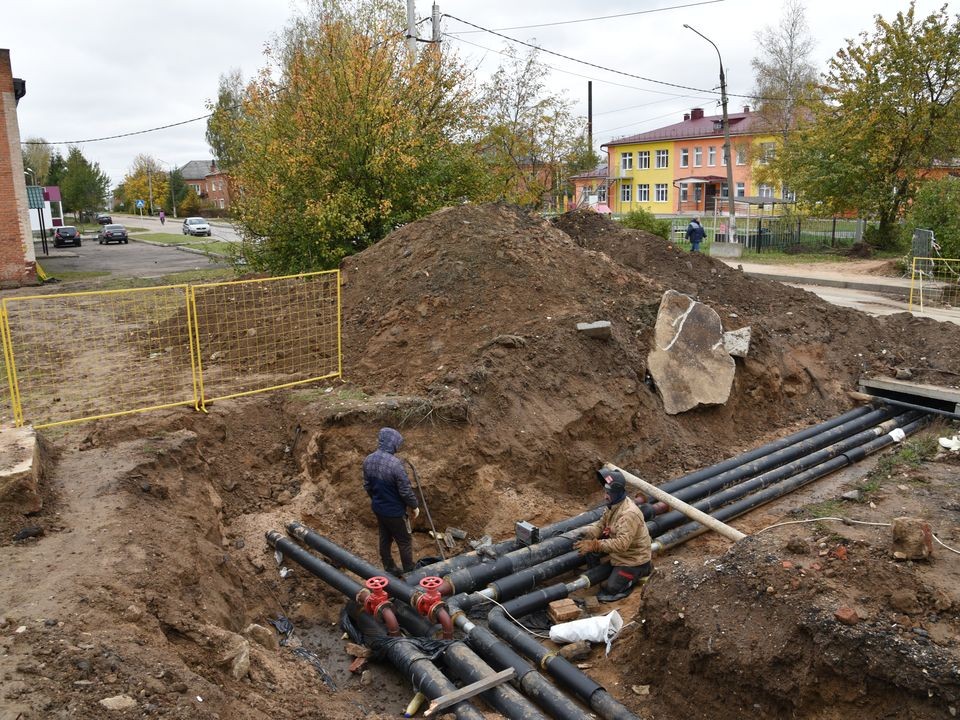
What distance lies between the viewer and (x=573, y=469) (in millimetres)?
9305

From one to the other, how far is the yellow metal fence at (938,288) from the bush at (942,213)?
77 cm

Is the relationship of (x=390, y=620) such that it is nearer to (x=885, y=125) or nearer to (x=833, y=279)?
(x=833, y=279)

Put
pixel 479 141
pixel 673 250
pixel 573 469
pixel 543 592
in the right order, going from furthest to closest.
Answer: pixel 479 141, pixel 673 250, pixel 573 469, pixel 543 592

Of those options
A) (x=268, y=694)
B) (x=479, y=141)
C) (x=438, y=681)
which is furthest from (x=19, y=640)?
(x=479, y=141)

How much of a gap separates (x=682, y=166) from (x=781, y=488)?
53.2m

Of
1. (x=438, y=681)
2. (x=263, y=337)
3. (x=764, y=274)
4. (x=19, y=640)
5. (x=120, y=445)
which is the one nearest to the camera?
(x=19, y=640)

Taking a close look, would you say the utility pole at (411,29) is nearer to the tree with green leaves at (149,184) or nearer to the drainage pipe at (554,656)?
the drainage pipe at (554,656)

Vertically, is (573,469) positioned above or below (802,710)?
above

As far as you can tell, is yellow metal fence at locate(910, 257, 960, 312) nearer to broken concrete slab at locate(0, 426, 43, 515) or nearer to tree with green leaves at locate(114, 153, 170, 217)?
broken concrete slab at locate(0, 426, 43, 515)

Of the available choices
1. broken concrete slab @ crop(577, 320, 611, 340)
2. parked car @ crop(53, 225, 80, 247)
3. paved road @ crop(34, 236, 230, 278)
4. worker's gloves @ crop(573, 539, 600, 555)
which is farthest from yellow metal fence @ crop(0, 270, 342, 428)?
parked car @ crop(53, 225, 80, 247)

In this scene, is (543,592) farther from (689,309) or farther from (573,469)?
(689,309)

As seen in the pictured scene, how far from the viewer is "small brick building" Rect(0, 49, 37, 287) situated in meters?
23.8

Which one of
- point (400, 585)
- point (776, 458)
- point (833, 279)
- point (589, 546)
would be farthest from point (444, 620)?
point (833, 279)

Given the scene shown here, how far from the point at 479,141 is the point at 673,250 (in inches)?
332
